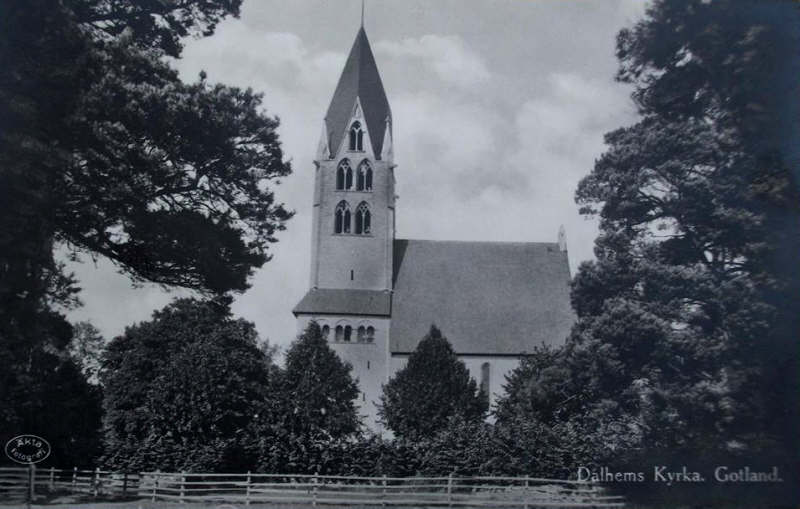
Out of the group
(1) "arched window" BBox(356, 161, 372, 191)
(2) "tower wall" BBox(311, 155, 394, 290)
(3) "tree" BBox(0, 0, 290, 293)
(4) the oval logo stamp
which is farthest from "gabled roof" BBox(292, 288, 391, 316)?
(4) the oval logo stamp

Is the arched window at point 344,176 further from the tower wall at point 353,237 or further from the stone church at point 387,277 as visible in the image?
the tower wall at point 353,237

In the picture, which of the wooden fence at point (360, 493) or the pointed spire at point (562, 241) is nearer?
the wooden fence at point (360, 493)

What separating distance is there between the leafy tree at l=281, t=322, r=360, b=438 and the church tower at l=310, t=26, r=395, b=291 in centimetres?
983

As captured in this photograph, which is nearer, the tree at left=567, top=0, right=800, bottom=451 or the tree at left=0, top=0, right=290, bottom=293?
the tree at left=0, top=0, right=290, bottom=293

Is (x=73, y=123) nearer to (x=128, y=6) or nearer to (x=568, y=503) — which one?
(x=128, y=6)

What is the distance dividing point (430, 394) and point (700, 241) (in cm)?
2290

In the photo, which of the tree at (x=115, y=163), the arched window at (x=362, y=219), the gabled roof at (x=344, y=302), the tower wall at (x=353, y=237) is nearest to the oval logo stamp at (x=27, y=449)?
the tree at (x=115, y=163)

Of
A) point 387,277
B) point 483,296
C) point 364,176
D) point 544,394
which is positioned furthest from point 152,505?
point 364,176

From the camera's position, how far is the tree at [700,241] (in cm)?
1409

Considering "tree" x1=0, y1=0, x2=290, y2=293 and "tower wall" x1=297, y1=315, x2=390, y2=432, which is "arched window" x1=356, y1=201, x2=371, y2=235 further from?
"tree" x1=0, y1=0, x2=290, y2=293

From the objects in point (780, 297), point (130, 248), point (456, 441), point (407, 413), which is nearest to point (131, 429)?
point (407, 413)

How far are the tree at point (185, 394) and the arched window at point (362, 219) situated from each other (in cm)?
1485

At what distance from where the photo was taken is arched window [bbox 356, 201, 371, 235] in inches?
1918

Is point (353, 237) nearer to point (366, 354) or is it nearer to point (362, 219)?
point (362, 219)
